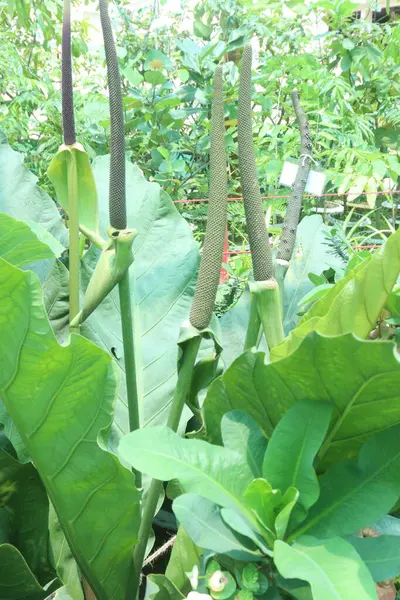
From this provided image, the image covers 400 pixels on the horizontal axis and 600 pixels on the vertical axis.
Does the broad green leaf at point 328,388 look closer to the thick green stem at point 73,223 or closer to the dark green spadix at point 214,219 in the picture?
the dark green spadix at point 214,219

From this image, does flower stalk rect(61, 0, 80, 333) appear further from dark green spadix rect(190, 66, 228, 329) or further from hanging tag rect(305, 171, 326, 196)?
hanging tag rect(305, 171, 326, 196)

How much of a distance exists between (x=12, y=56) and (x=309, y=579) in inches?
101

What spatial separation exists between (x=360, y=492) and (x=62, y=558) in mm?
247

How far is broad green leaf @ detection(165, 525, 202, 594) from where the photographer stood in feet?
1.22

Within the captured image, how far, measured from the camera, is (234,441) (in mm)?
301

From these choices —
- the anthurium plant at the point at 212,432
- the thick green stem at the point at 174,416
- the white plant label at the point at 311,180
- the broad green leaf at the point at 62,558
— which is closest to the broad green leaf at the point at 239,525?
the anthurium plant at the point at 212,432

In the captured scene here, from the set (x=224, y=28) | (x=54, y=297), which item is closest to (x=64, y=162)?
(x=54, y=297)

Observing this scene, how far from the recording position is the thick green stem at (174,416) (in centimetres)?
35

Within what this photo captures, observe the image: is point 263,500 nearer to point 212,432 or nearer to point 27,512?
point 212,432

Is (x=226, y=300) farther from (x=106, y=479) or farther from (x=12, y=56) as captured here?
(x=12, y=56)

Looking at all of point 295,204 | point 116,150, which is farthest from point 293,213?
point 116,150

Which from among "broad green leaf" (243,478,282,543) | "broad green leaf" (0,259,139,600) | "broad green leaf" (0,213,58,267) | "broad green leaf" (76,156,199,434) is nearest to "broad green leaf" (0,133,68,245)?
"broad green leaf" (76,156,199,434)

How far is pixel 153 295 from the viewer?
53 centimetres

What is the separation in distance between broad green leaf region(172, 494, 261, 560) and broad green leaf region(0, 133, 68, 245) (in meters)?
0.37
